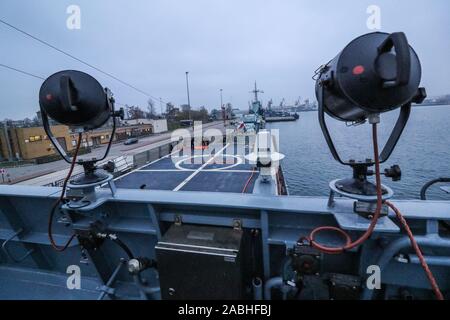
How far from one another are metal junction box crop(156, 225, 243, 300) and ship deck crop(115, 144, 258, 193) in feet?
24.3

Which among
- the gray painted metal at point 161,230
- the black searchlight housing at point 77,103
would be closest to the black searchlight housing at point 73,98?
the black searchlight housing at point 77,103

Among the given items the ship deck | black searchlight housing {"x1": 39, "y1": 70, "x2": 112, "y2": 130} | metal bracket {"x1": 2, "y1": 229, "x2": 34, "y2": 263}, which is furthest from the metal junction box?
the ship deck

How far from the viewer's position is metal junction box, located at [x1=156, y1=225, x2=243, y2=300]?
6.06ft

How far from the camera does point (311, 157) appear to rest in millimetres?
29047

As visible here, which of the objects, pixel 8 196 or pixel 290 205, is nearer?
pixel 290 205

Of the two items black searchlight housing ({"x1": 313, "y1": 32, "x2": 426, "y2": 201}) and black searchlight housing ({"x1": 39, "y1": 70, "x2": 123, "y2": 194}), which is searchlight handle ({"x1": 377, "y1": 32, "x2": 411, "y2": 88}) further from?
black searchlight housing ({"x1": 39, "y1": 70, "x2": 123, "y2": 194})

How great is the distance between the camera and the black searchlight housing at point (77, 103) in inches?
75.2

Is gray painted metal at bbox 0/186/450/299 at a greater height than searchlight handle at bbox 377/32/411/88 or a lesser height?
lesser

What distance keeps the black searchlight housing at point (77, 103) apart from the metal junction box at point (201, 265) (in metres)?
1.01

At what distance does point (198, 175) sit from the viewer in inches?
540

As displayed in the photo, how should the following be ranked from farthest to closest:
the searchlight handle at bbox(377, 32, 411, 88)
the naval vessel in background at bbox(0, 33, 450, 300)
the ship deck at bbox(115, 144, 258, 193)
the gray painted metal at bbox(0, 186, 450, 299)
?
the ship deck at bbox(115, 144, 258, 193), the gray painted metal at bbox(0, 186, 450, 299), the naval vessel in background at bbox(0, 33, 450, 300), the searchlight handle at bbox(377, 32, 411, 88)

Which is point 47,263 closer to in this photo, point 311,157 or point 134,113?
point 311,157
